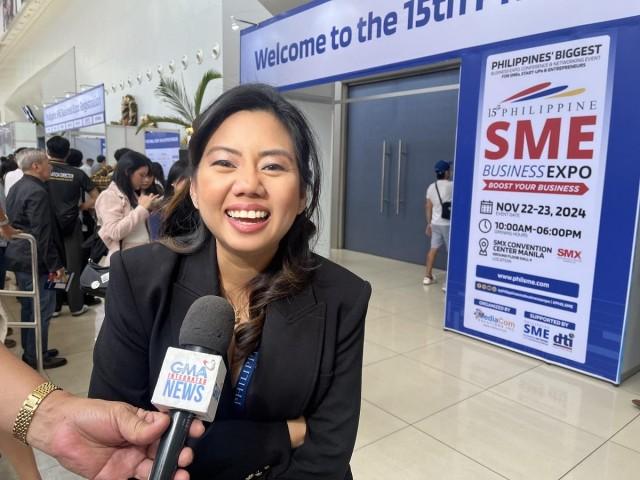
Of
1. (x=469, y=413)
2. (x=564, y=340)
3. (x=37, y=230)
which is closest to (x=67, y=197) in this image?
(x=37, y=230)

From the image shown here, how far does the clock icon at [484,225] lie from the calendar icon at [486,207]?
61 millimetres

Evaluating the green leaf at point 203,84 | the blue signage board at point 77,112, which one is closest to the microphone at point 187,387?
the green leaf at point 203,84

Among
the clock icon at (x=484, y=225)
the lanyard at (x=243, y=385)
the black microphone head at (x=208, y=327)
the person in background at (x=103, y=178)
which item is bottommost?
the lanyard at (x=243, y=385)

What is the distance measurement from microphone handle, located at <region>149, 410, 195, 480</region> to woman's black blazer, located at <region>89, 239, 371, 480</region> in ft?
1.10

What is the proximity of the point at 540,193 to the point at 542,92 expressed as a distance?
2.24 feet

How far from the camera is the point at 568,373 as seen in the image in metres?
3.15

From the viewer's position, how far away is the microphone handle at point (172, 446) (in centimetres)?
58

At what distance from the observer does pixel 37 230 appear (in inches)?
119

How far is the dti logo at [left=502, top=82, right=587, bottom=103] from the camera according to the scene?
3.00 meters

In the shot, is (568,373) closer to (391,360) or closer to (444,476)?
(391,360)

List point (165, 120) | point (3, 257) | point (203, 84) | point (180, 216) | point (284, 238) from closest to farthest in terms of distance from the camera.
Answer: point (284, 238), point (180, 216), point (3, 257), point (203, 84), point (165, 120)

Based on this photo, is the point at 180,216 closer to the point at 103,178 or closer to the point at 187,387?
the point at 187,387

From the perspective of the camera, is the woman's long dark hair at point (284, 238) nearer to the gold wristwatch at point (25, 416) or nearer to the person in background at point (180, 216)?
the person in background at point (180, 216)

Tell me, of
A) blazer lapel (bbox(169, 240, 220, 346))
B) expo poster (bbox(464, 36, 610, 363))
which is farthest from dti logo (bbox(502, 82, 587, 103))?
blazer lapel (bbox(169, 240, 220, 346))
